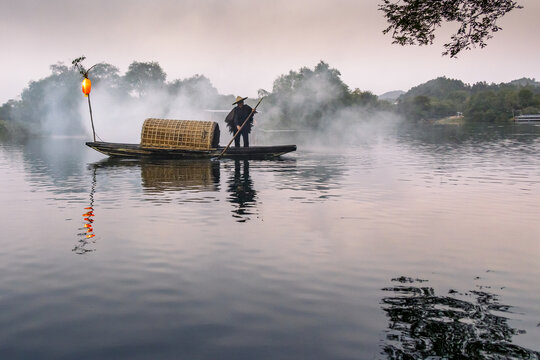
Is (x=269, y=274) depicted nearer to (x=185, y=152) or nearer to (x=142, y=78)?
(x=185, y=152)

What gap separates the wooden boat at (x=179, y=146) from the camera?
23688 millimetres

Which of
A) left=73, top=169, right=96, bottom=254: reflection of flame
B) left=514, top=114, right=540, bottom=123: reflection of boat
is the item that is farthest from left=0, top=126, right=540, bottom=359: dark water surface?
left=514, top=114, right=540, bottom=123: reflection of boat

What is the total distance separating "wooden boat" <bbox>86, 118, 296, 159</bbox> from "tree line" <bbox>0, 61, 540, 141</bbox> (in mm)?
56842

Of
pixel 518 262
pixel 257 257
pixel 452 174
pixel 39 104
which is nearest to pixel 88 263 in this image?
pixel 257 257

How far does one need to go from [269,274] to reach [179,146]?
1793 centimetres

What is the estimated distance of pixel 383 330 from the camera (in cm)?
517

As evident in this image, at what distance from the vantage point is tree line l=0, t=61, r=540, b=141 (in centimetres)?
9162

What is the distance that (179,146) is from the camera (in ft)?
79.5

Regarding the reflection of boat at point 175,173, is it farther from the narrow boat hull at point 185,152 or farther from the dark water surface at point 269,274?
the dark water surface at point 269,274

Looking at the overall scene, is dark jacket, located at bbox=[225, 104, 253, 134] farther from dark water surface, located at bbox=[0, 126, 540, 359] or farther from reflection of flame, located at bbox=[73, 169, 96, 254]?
reflection of flame, located at bbox=[73, 169, 96, 254]

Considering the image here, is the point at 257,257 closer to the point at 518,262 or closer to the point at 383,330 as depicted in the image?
the point at 383,330

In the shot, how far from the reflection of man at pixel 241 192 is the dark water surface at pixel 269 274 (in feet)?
0.37

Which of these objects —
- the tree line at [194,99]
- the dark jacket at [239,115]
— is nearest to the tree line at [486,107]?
the tree line at [194,99]

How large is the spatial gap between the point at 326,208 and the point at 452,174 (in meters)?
8.93
